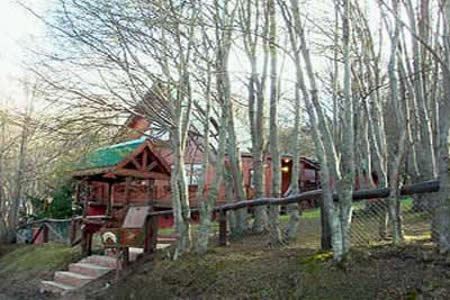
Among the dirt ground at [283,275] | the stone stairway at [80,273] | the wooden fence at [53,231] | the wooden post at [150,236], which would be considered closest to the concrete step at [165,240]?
the wooden post at [150,236]

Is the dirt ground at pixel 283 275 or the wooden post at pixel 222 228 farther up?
the wooden post at pixel 222 228

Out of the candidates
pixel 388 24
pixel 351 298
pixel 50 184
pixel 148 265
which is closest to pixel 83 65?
pixel 148 265

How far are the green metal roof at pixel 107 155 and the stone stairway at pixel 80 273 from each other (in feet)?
6.97

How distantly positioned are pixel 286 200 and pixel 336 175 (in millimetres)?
1589

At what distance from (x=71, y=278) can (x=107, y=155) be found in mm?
3000

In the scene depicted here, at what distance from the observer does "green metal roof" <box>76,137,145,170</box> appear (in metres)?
10.8

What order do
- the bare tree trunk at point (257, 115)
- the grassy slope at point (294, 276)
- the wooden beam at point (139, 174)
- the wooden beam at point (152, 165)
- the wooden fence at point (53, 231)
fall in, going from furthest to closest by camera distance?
the wooden fence at point (53, 231)
the wooden beam at point (152, 165)
the wooden beam at point (139, 174)
the bare tree trunk at point (257, 115)
the grassy slope at point (294, 276)

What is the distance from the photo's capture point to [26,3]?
7457 mm

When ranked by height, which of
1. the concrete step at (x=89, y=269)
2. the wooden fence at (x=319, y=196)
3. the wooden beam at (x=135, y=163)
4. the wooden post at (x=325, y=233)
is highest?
the wooden beam at (x=135, y=163)

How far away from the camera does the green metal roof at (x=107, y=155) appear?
35.4 ft

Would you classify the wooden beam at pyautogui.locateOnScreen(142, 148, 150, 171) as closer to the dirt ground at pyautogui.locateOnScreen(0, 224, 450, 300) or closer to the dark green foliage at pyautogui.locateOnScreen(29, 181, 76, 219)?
the dirt ground at pyautogui.locateOnScreen(0, 224, 450, 300)

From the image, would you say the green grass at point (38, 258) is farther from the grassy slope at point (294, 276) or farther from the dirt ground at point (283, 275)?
the grassy slope at point (294, 276)

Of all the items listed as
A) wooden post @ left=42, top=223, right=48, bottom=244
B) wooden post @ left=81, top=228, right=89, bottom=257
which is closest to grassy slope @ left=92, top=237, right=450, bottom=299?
wooden post @ left=81, top=228, right=89, bottom=257

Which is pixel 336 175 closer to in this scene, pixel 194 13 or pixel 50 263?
pixel 194 13
